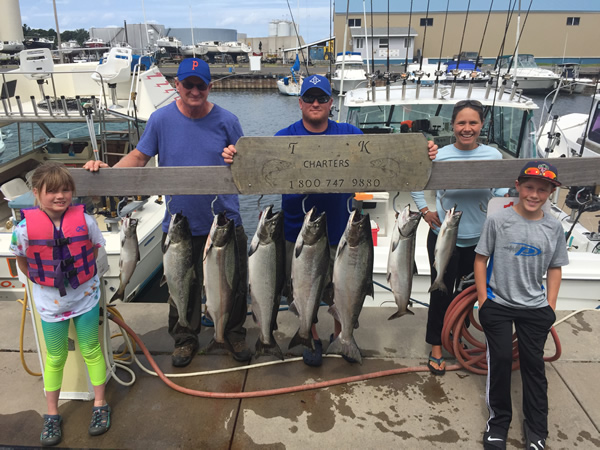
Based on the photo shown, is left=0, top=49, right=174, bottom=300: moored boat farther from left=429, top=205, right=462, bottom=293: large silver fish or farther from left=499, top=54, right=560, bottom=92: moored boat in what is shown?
left=499, top=54, right=560, bottom=92: moored boat

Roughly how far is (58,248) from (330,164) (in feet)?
5.80

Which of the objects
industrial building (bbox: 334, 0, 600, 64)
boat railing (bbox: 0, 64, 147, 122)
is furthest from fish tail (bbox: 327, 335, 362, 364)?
industrial building (bbox: 334, 0, 600, 64)

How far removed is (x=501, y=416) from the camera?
2842 millimetres

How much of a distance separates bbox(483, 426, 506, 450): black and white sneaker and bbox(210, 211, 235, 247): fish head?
2.08 meters

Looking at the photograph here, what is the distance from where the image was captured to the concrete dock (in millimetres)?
2879

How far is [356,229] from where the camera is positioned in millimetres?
2922

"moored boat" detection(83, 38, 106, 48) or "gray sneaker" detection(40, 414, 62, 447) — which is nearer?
"gray sneaker" detection(40, 414, 62, 447)

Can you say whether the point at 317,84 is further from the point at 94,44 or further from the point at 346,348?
the point at 94,44

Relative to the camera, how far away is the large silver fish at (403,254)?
119 inches

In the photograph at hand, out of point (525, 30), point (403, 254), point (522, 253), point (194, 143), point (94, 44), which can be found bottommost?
point (403, 254)

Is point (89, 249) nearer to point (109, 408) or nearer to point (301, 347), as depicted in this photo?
point (109, 408)

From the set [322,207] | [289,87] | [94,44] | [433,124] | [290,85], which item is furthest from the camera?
[94,44]

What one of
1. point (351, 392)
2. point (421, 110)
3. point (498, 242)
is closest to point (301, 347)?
point (351, 392)

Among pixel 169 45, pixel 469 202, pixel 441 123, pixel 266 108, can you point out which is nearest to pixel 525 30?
pixel 266 108
